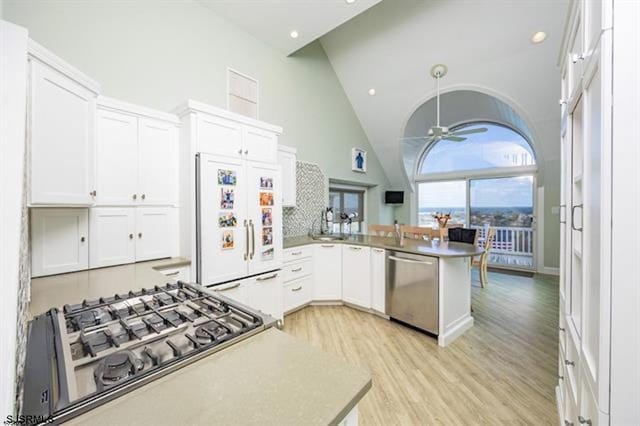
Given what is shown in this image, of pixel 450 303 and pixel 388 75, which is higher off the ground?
pixel 388 75

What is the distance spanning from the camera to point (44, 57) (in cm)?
122

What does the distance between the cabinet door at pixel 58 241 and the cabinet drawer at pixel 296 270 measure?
183cm

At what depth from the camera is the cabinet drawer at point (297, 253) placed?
10.1 ft

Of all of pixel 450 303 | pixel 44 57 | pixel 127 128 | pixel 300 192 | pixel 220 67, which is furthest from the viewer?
pixel 300 192

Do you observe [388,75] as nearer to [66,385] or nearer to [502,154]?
[502,154]

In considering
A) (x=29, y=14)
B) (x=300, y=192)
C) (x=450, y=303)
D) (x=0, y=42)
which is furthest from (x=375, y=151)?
(x=0, y=42)

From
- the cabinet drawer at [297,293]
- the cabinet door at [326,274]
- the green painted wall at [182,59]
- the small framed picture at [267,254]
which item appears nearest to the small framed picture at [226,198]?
the small framed picture at [267,254]

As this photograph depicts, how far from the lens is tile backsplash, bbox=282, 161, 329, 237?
3.89 metres

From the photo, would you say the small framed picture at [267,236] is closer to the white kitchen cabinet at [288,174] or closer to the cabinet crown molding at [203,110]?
the white kitchen cabinet at [288,174]

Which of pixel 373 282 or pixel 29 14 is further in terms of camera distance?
pixel 373 282

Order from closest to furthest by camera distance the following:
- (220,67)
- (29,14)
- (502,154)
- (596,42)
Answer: (596,42) < (29,14) < (220,67) < (502,154)

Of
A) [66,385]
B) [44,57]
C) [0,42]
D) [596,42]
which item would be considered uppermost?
[44,57]

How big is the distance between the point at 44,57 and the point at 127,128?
2.74 ft

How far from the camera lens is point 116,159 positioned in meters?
1.96
